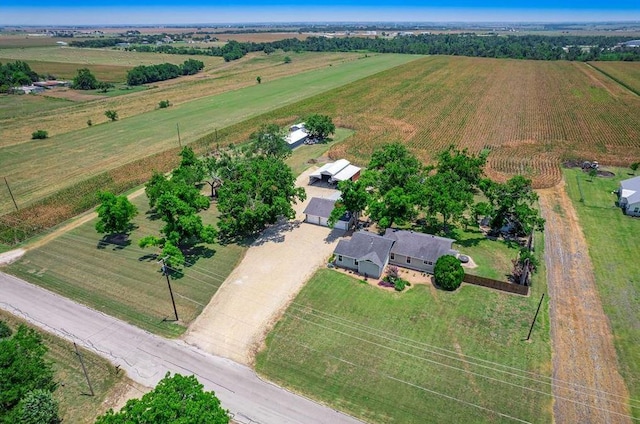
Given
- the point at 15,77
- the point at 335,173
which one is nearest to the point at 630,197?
the point at 335,173

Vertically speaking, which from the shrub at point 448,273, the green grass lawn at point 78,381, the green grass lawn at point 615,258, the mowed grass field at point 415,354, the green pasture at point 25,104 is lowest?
the green pasture at point 25,104

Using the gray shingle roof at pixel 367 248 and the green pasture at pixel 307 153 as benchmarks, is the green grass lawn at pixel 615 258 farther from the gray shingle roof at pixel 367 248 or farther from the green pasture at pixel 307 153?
the green pasture at pixel 307 153

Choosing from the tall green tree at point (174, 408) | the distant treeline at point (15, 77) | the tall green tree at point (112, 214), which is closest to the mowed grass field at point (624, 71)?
the tall green tree at point (112, 214)

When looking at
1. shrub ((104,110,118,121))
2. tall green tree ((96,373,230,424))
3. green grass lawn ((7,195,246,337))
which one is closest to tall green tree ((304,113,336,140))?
green grass lawn ((7,195,246,337))

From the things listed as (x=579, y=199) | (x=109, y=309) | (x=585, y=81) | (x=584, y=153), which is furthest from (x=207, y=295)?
(x=585, y=81)

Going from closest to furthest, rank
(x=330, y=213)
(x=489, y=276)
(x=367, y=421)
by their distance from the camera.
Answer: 1. (x=367, y=421)
2. (x=489, y=276)
3. (x=330, y=213)

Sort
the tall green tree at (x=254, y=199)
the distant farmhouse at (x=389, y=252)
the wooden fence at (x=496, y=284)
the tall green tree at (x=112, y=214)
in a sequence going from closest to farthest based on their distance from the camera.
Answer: the wooden fence at (x=496, y=284) → the distant farmhouse at (x=389, y=252) → the tall green tree at (x=112, y=214) → the tall green tree at (x=254, y=199)

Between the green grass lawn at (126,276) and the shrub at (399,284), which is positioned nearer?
the green grass lawn at (126,276)

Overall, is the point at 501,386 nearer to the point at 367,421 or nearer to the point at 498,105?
the point at 367,421
